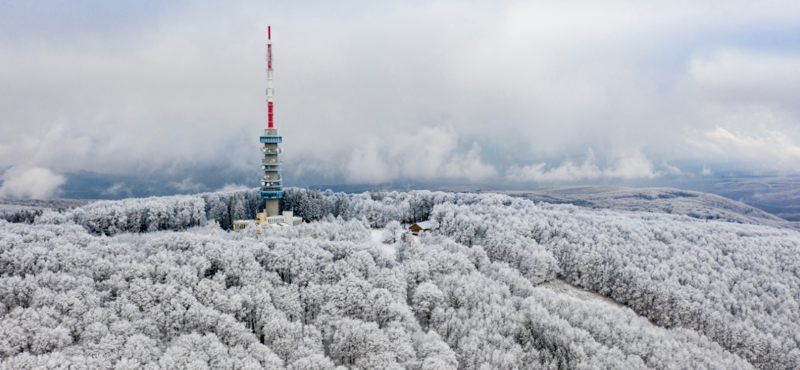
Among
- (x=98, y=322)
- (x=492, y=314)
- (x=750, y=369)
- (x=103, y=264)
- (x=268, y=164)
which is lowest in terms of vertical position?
(x=750, y=369)

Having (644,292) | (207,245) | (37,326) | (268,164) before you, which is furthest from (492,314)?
(268,164)

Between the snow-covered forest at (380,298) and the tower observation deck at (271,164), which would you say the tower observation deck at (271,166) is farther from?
the snow-covered forest at (380,298)

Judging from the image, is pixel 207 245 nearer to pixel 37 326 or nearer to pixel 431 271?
pixel 37 326

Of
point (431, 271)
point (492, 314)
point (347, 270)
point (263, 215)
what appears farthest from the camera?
point (263, 215)

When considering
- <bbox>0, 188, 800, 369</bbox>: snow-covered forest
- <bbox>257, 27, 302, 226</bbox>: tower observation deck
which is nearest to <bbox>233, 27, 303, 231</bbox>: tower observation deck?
<bbox>257, 27, 302, 226</bbox>: tower observation deck

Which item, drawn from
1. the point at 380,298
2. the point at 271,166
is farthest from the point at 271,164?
the point at 380,298

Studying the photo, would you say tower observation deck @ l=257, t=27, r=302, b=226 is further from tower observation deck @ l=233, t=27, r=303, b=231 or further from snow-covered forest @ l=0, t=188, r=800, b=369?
snow-covered forest @ l=0, t=188, r=800, b=369

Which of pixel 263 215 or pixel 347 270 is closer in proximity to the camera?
pixel 347 270

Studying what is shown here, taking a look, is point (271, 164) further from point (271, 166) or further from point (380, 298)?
point (380, 298)
